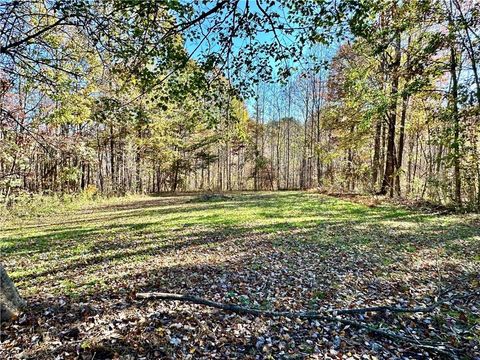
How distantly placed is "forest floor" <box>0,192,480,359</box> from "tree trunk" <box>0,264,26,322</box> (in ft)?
0.52

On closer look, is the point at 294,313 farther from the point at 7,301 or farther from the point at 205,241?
the point at 205,241

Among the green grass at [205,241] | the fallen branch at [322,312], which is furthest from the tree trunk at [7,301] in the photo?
the fallen branch at [322,312]

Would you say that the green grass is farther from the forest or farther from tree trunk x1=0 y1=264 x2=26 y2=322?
tree trunk x1=0 y1=264 x2=26 y2=322

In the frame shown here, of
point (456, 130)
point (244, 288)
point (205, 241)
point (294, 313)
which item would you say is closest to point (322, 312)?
point (294, 313)

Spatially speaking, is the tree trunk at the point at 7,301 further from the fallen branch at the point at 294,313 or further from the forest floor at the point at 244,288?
the fallen branch at the point at 294,313

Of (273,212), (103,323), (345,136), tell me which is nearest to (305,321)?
(103,323)

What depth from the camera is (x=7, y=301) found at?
10.6 ft

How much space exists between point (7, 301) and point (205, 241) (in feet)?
12.9

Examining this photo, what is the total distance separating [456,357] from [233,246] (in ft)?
13.6

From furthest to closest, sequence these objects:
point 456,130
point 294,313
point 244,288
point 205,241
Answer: point 456,130, point 205,241, point 244,288, point 294,313

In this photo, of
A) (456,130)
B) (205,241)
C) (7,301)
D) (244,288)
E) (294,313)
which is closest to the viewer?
(7,301)

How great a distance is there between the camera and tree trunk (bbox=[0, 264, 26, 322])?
10.3 feet

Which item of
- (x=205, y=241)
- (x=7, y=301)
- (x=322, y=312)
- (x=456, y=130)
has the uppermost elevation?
(x=456, y=130)

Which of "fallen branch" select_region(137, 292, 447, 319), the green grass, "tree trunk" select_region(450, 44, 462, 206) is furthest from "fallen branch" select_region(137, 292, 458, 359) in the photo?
"tree trunk" select_region(450, 44, 462, 206)
